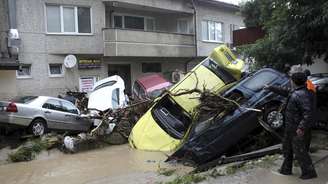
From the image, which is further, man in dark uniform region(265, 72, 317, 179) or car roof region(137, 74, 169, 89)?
car roof region(137, 74, 169, 89)

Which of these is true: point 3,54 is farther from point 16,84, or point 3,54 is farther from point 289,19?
point 289,19

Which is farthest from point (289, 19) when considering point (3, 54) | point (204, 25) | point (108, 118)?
point (204, 25)

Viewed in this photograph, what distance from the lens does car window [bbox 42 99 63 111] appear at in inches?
546

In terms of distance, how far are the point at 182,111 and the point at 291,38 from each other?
3.37m

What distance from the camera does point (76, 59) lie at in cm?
2000

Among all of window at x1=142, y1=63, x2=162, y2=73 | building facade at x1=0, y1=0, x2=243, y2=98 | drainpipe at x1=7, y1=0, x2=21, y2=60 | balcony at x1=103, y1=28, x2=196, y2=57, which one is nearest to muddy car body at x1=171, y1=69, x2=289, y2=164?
drainpipe at x1=7, y1=0, x2=21, y2=60

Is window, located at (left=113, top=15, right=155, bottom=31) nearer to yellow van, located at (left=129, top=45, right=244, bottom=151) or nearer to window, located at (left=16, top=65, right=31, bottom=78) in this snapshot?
window, located at (left=16, top=65, right=31, bottom=78)

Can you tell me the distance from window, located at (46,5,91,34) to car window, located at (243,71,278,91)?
11.7m

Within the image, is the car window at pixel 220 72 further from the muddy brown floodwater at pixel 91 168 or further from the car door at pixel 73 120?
the car door at pixel 73 120

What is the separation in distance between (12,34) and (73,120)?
5.04m

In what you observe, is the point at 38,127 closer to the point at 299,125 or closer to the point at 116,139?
Result: the point at 116,139

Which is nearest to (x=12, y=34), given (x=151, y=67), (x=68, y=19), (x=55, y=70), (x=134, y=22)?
(x=55, y=70)

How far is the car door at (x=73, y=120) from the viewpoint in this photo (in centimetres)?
1451

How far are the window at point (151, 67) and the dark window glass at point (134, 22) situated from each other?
2.36 m
